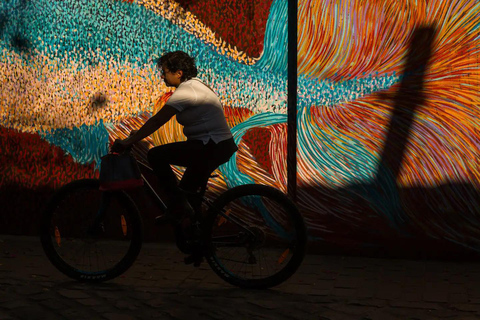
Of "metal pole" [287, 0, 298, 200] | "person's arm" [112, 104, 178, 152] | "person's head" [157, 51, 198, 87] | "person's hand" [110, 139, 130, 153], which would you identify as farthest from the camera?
"metal pole" [287, 0, 298, 200]

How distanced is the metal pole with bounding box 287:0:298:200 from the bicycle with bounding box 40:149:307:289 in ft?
3.51

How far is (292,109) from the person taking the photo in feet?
23.1

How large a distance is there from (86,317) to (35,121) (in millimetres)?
3302

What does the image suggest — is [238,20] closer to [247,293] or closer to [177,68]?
[177,68]

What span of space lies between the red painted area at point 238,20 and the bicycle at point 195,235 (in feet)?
5.82

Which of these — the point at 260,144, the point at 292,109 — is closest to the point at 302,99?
the point at 292,109

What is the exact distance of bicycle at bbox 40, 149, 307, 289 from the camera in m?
5.56

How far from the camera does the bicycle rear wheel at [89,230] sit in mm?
5758

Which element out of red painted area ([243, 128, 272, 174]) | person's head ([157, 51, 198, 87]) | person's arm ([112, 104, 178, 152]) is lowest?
person's arm ([112, 104, 178, 152])

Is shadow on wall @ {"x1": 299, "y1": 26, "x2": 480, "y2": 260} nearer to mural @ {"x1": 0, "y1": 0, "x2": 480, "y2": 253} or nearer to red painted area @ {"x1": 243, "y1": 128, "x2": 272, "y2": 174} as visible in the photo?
mural @ {"x1": 0, "y1": 0, "x2": 480, "y2": 253}

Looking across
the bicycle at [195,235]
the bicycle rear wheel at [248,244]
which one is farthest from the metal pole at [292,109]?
the bicycle rear wheel at [248,244]

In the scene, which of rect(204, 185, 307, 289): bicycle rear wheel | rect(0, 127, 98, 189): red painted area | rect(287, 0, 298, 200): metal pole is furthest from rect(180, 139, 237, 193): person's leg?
rect(0, 127, 98, 189): red painted area

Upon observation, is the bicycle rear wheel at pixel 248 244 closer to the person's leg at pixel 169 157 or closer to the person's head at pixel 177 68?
the person's leg at pixel 169 157

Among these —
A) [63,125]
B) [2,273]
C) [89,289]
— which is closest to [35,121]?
[63,125]
